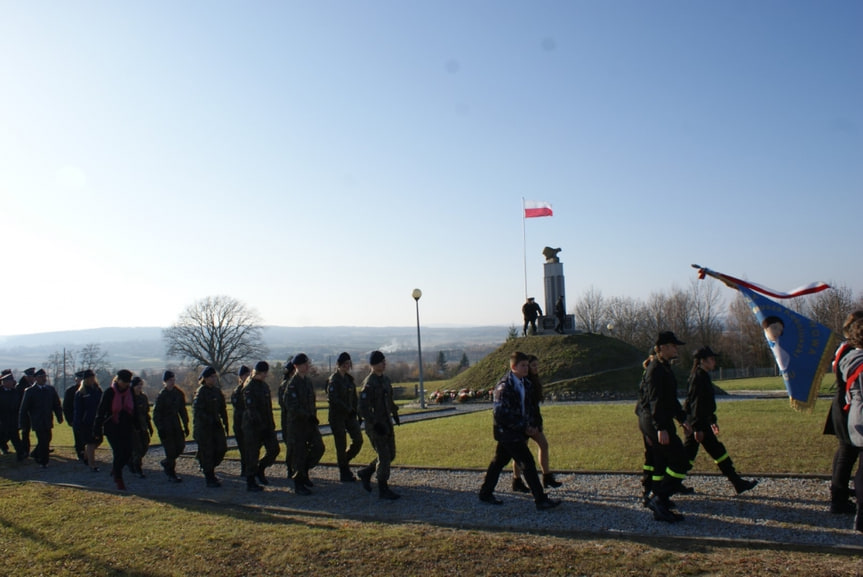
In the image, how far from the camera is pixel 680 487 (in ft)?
24.9

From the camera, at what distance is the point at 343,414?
9.55 m

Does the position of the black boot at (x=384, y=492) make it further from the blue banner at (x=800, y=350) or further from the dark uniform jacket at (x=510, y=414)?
the blue banner at (x=800, y=350)

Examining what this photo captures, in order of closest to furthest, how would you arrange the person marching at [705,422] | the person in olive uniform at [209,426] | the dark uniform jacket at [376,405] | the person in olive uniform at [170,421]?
the person marching at [705,422], the dark uniform jacket at [376,405], the person in olive uniform at [209,426], the person in olive uniform at [170,421]

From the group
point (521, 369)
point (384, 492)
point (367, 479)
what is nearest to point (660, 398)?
point (521, 369)

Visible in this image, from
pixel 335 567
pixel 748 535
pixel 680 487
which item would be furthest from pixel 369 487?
pixel 748 535

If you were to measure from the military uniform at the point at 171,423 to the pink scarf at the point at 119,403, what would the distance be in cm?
44

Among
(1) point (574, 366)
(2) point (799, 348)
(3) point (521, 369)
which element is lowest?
(1) point (574, 366)

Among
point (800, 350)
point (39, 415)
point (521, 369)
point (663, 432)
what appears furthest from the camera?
point (39, 415)

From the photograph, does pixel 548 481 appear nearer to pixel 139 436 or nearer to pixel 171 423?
pixel 171 423

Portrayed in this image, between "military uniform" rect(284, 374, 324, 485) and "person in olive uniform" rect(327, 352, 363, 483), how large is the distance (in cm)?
27

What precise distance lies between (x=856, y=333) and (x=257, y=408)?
7.70 m

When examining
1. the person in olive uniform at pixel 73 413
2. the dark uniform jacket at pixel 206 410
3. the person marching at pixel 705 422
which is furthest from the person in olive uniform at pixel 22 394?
the person marching at pixel 705 422

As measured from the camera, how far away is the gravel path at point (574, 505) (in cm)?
609

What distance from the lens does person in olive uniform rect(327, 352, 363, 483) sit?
947 centimetres
